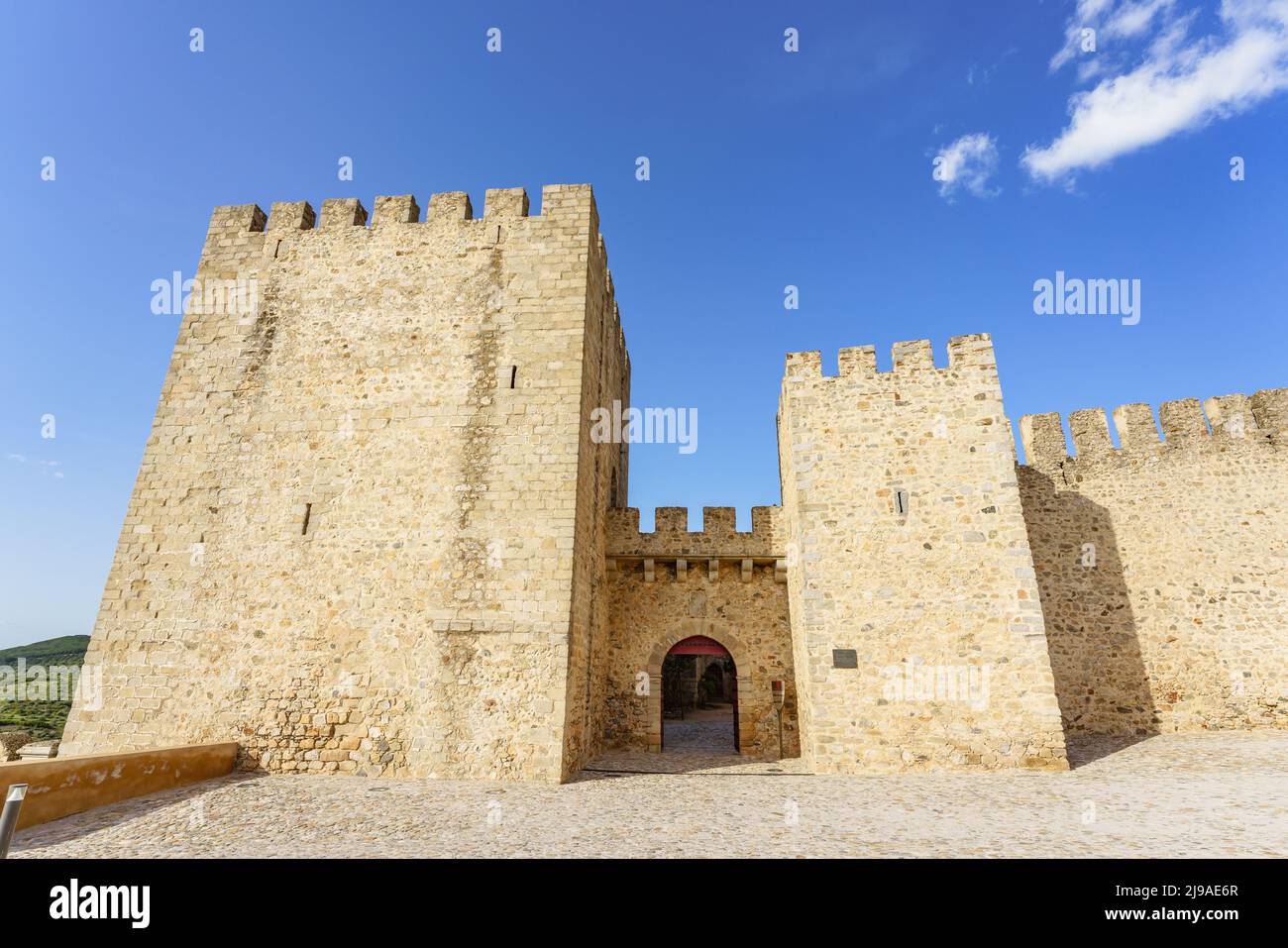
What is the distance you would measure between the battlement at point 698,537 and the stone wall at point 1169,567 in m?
5.28

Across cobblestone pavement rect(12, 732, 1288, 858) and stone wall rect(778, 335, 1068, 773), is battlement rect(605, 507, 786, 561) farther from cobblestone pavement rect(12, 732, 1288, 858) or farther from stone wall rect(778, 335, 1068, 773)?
cobblestone pavement rect(12, 732, 1288, 858)

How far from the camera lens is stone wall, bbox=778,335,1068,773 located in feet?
27.1

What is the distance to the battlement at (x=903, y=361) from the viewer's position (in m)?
9.66

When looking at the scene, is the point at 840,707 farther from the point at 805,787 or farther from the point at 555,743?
the point at 555,743

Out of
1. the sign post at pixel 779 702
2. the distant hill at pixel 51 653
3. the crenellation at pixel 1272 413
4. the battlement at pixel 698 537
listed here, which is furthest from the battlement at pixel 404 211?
the distant hill at pixel 51 653

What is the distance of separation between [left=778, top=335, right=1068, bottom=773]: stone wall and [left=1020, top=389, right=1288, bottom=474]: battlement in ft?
12.2

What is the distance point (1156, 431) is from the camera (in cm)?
1146

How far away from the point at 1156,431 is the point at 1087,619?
4160 mm

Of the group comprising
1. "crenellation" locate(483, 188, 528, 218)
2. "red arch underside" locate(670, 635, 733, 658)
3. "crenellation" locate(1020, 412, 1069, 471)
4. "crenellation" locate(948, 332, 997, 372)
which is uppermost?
"crenellation" locate(483, 188, 528, 218)

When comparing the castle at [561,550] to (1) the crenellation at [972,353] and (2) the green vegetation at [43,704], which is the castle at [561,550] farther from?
(2) the green vegetation at [43,704]

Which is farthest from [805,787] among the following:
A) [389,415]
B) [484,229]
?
[484,229]

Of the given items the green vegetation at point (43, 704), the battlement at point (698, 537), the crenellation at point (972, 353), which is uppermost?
the crenellation at point (972, 353)

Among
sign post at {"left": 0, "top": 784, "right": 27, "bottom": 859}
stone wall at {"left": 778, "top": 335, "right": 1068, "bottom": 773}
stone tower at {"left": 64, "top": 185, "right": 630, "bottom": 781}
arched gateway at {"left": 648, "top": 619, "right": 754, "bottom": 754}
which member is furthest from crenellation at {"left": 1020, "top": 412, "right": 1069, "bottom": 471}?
sign post at {"left": 0, "top": 784, "right": 27, "bottom": 859}
